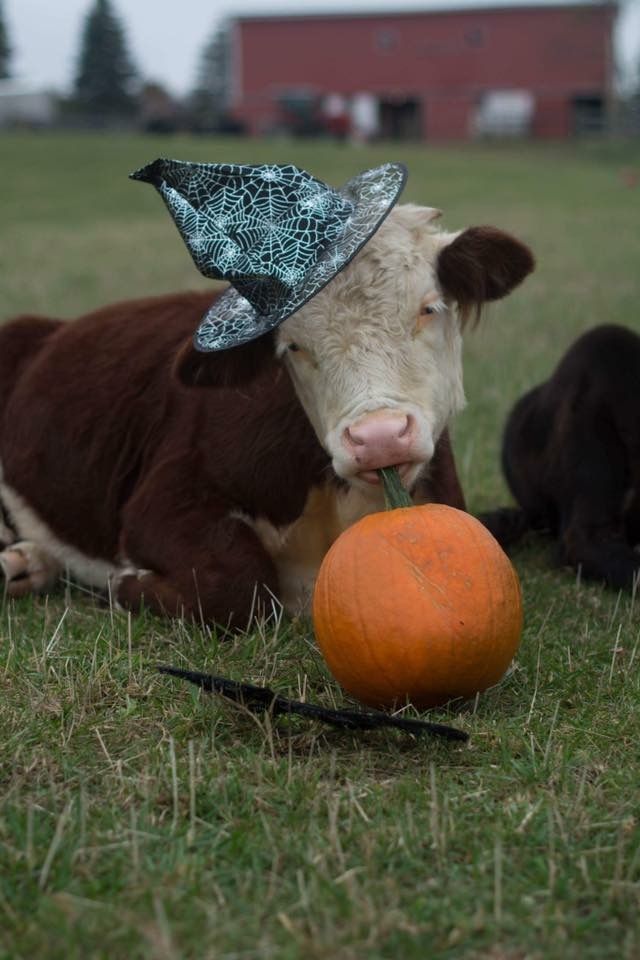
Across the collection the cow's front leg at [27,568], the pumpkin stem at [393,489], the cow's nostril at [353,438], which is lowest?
the cow's front leg at [27,568]

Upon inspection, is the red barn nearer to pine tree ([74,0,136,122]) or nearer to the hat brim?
pine tree ([74,0,136,122])

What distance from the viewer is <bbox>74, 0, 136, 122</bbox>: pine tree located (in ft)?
238

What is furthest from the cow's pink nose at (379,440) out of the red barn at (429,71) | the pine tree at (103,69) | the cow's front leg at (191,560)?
the pine tree at (103,69)

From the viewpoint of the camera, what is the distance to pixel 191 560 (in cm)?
451

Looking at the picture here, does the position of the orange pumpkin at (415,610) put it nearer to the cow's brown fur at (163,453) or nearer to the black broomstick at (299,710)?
the black broomstick at (299,710)

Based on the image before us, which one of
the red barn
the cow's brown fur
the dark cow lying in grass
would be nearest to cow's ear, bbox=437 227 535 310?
the cow's brown fur

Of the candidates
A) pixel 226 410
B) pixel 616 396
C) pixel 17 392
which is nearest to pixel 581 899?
pixel 226 410

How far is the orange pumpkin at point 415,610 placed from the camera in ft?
11.4

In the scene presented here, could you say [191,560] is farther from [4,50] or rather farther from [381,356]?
[4,50]

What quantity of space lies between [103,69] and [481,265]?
73274 millimetres

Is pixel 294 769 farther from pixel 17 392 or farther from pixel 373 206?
pixel 17 392

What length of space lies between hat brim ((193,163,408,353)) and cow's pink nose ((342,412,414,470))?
38cm

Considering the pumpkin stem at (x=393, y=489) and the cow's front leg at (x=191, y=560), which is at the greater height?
the pumpkin stem at (x=393, y=489)

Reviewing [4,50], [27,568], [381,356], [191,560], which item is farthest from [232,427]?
[4,50]
